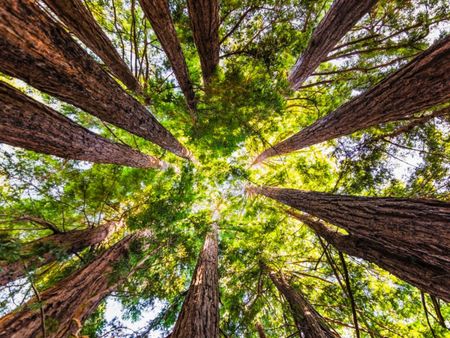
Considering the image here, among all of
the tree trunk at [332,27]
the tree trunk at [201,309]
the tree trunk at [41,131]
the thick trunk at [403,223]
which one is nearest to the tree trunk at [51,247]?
the tree trunk at [41,131]

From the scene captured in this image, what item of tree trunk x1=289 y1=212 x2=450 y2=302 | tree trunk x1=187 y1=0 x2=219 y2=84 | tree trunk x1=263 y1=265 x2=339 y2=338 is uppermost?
tree trunk x1=187 y1=0 x2=219 y2=84

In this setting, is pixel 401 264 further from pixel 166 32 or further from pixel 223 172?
pixel 166 32

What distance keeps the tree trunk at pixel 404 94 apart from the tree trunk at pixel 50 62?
3983mm

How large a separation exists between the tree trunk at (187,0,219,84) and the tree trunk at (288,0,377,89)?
2.47m

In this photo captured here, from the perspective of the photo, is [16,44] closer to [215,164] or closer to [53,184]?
[53,184]

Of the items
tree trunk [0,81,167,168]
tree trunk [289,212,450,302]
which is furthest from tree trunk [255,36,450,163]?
tree trunk [0,81,167,168]

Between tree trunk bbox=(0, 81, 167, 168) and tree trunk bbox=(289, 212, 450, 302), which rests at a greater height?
tree trunk bbox=(289, 212, 450, 302)

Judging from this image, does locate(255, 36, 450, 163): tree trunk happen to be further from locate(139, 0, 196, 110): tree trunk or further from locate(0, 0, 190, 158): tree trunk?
locate(0, 0, 190, 158): tree trunk

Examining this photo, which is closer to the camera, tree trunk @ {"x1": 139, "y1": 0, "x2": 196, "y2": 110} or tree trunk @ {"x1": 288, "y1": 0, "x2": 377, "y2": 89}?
tree trunk @ {"x1": 139, "y1": 0, "x2": 196, "y2": 110}

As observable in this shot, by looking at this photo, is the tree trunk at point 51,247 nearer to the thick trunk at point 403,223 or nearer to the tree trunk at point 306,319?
the thick trunk at point 403,223

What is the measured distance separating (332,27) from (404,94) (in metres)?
2.88

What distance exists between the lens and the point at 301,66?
578 centimetres

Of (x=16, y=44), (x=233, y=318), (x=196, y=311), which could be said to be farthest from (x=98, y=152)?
(x=233, y=318)

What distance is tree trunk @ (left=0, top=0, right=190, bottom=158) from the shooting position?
1.70 m
